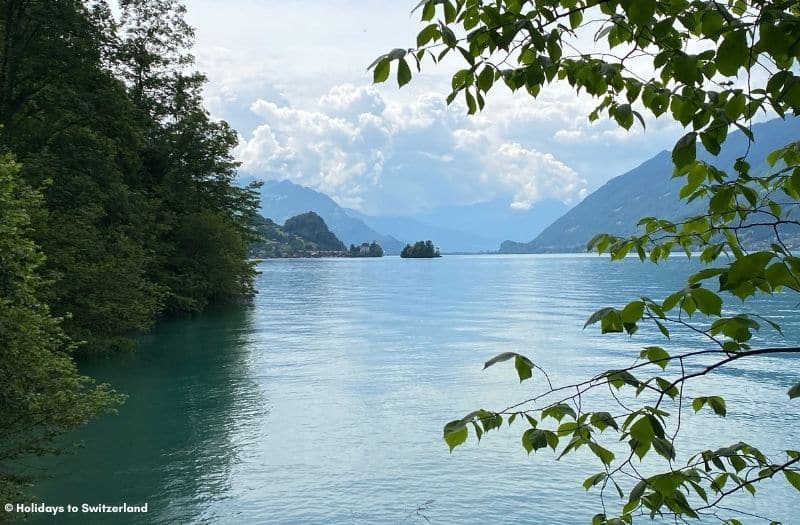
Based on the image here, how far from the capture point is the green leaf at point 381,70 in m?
2.69

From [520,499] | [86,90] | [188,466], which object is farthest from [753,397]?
[86,90]

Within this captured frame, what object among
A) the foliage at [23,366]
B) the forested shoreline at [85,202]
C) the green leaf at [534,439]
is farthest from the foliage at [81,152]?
the green leaf at [534,439]

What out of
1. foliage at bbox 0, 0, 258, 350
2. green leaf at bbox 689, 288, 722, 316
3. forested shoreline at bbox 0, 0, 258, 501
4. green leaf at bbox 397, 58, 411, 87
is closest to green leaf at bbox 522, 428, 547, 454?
green leaf at bbox 689, 288, 722, 316

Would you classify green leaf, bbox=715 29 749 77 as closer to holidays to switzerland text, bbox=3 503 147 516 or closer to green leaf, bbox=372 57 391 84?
green leaf, bbox=372 57 391 84

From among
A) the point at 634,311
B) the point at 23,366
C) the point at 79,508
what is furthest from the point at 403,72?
the point at 79,508

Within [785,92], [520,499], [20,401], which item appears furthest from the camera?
[520,499]

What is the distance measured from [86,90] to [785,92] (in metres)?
31.9

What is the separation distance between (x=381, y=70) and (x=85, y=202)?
28.7 m

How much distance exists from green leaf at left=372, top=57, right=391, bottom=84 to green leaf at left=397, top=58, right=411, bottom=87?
0.05 m

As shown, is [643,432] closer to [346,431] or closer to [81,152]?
[346,431]

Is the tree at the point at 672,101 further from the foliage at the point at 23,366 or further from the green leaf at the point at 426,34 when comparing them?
the foliage at the point at 23,366

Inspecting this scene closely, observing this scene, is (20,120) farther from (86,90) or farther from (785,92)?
(785,92)

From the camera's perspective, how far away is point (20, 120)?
27.4 metres

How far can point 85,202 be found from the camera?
2767 centimetres
